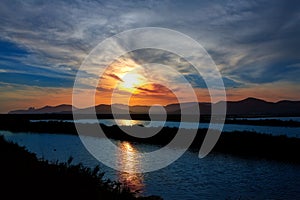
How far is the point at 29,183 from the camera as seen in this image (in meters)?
9.76

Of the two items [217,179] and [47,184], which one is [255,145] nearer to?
[217,179]

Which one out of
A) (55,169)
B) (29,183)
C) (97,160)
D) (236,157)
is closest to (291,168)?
(236,157)

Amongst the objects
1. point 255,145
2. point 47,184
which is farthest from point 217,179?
point 255,145

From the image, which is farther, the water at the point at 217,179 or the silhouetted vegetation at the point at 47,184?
the water at the point at 217,179

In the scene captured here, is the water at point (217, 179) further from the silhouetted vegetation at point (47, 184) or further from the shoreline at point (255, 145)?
the silhouetted vegetation at point (47, 184)

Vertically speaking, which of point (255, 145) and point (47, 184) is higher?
point (47, 184)

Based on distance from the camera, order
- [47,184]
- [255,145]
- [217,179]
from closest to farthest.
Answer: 1. [47,184]
2. [217,179]
3. [255,145]

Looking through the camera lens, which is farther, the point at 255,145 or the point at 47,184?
the point at 255,145

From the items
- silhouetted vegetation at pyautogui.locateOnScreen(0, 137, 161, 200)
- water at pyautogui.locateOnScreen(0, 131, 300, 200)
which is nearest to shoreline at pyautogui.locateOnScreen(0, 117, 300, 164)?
water at pyautogui.locateOnScreen(0, 131, 300, 200)

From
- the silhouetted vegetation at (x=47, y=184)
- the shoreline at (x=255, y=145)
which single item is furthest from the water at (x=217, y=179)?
the silhouetted vegetation at (x=47, y=184)

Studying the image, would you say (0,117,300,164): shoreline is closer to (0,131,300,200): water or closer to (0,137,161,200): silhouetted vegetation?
(0,131,300,200): water

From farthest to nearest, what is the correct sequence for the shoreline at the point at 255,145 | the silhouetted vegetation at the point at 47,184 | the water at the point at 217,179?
1. the shoreline at the point at 255,145
2. the water at the point at 217,179
3. the silhouetted vegetation at the point at 47,184

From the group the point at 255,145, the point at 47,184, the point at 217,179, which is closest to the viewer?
the point at 47,184

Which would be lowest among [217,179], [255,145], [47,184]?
[217,179]
